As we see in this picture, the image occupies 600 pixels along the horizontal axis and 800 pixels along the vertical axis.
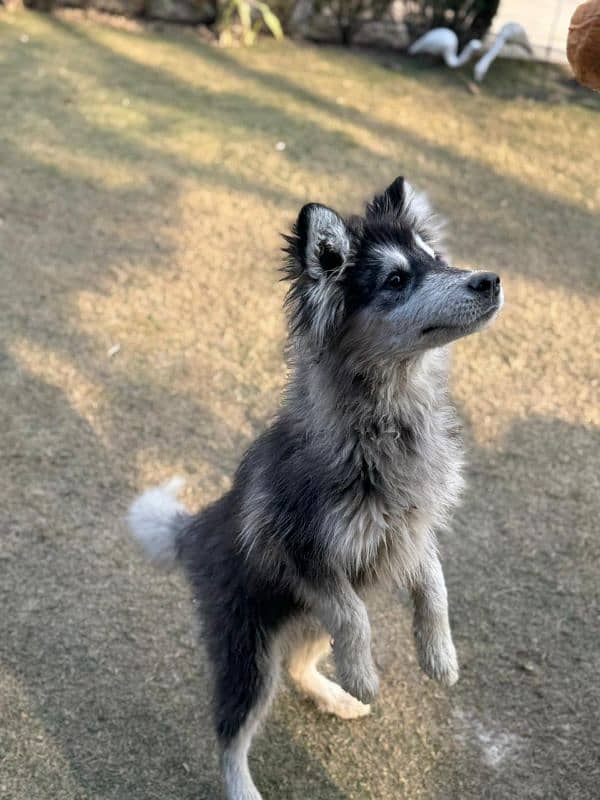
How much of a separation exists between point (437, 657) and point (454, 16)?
8.64 meters

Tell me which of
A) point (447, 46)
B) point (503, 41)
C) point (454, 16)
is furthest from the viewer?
point (454, 16)

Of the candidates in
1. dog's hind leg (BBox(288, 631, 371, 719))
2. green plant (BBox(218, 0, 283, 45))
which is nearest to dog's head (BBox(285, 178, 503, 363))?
dog's hind leg (BBox(288, 631, 371, 719))

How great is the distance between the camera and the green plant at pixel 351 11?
10.1 metres

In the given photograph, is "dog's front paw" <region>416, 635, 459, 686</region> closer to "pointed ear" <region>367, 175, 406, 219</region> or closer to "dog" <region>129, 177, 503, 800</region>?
→ "dog" <region>129, 177, 503, 800</region>

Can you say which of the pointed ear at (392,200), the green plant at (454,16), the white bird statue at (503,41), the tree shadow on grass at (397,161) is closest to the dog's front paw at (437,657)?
the pointed ear at (392,200)

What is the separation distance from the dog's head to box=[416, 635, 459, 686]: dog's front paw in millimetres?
938

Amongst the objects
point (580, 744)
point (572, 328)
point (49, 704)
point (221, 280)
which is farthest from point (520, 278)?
point (49, 704)

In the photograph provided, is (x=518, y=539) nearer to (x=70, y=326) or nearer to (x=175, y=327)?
(x=175, y=327)

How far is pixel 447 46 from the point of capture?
30.3 feet

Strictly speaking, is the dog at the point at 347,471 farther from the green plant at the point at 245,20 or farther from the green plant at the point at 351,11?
the green plant at the point at 351,11

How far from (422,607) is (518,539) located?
129cm

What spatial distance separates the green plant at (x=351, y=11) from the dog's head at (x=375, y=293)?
8212 mm

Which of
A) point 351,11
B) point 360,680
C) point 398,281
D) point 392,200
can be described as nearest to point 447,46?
point 351,11

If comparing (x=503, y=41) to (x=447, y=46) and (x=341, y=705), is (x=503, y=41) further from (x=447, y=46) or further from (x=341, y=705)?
(x=341, y=705)
